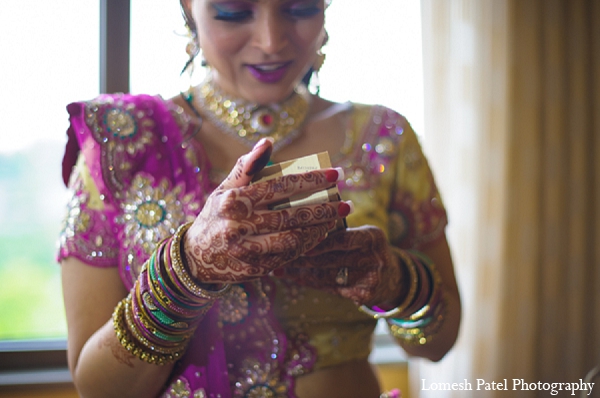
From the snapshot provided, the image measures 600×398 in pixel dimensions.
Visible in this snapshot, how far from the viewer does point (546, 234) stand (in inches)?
65.8

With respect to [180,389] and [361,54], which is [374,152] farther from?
[361,54]

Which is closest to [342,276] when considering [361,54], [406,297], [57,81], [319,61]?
[406,297]

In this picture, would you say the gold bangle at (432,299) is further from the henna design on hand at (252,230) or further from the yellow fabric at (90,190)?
the yellow fabric at (90,190)

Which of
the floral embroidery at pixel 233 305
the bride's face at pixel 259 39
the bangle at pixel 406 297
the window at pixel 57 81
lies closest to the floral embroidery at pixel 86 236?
the floral embroidery at pixel 233 305

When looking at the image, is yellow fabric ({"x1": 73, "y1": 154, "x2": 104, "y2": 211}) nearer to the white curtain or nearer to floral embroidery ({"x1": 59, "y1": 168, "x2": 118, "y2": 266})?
floral embroidery ({"x1": 59, "y1": 168, "x2": 118, "y2": 266})

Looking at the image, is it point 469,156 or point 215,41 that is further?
point 469,156

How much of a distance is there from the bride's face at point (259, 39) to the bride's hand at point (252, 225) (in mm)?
282

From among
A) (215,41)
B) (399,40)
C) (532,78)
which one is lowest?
(215,41)

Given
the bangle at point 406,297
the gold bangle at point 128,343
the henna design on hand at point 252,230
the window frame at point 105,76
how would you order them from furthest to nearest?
the window frame at point 105,76 → the bangle at point 406,297 → the gold bangle at point 128,343 → the henna design on hand at point 252,230

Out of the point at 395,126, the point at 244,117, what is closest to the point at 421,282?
the point at 395,126

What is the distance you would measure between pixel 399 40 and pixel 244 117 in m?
1.02

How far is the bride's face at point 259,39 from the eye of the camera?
730mm

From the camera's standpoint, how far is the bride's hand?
0.51 meters

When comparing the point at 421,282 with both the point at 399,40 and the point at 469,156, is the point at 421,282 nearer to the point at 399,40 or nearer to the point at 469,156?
the point at 469,156
